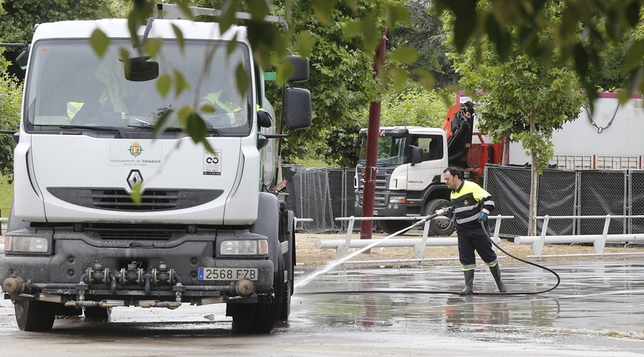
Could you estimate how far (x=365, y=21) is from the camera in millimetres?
2678

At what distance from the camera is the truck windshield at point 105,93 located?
882 cm

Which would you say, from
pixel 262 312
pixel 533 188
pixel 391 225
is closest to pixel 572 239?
pixel 533 188

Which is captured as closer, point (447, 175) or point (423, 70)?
point (423, 70)

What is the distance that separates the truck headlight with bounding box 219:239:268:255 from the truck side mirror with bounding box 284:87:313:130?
3.44ft

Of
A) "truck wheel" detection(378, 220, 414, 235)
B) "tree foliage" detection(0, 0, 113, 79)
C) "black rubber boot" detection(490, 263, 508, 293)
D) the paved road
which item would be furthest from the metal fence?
"tree foliage" detection(0, 0, 113, 79)

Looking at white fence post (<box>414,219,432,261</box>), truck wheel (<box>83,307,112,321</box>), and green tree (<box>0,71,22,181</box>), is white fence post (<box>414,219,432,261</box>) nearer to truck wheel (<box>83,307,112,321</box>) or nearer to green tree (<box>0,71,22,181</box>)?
truck wheel (<box>83,307,112,321</box>)

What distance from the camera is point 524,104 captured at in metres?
24.7

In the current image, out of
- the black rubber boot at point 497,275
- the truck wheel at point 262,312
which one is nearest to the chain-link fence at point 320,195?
the black rubber boot at point 497,275

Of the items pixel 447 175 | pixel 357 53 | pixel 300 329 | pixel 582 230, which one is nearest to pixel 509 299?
pixel 447 175

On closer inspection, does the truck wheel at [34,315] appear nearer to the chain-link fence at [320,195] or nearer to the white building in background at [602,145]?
the white building in background at [602,145]

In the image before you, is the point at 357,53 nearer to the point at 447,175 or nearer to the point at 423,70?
the point at 447,175

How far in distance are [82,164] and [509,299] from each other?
6.86 m

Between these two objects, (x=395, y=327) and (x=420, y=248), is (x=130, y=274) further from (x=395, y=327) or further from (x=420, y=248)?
(x=420, y=248)

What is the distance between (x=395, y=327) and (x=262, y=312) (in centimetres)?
151
